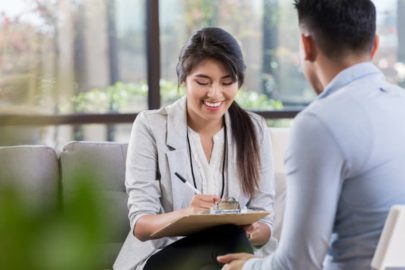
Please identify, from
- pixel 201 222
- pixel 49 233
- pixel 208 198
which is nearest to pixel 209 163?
pixel 208 198

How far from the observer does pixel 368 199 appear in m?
1.51

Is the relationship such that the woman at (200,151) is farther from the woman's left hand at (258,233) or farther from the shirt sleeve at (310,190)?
the shirt sleeve at (310,190)

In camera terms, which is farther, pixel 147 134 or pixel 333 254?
pixel 147 134

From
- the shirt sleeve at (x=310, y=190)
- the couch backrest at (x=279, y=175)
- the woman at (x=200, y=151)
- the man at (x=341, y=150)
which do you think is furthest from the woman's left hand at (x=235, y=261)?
the couch backrest at (x=279, y=175)

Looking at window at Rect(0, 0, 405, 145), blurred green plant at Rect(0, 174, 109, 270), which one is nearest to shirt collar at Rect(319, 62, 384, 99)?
blurred green plant at Rect(0, 174, 109, 270)

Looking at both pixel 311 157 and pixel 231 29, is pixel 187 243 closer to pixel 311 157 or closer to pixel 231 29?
pixel 311 157

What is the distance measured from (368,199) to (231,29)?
290 cm

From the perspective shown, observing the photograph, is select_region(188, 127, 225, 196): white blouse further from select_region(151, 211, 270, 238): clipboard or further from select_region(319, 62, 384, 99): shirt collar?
select_region(319, 62, 384, 99): shirt collar

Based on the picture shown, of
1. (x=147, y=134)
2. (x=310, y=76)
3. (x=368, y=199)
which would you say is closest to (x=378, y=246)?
(x=368, y=199)

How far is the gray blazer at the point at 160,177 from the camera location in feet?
8.39

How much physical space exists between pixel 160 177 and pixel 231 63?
1.50ft

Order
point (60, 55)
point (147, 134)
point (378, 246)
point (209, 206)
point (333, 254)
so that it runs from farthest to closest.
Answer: point (60, 55)
point (147, 134)
point (209, 206)
point (333, 254)
point (378, 246)

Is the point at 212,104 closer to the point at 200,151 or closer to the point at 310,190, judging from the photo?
the point at 200,151

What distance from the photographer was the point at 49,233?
0.36 meters
